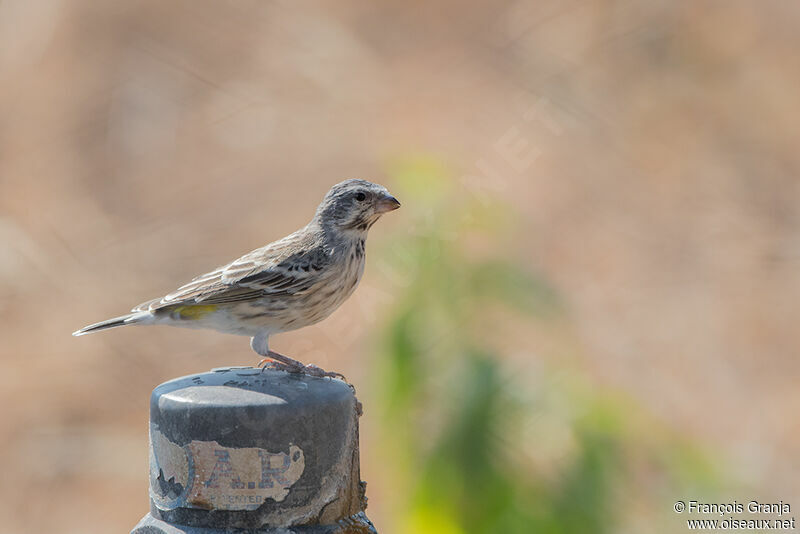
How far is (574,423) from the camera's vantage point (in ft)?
21.2

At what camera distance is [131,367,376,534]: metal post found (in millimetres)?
3014

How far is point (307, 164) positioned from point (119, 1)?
3827mm

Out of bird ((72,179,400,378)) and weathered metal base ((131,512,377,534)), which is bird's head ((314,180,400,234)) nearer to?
bird ((72,179,400,378))

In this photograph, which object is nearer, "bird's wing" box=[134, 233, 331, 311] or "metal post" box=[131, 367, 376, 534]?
"metal post" box=[131, 367, 376, 534]

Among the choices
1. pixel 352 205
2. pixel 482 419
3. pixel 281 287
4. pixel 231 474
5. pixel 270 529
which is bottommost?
pixel 270 529

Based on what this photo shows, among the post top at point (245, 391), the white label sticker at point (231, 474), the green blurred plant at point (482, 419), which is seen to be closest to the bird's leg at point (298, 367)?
the post top at point (245, 391)

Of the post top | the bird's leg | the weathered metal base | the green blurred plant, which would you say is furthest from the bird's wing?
the green blurred plant

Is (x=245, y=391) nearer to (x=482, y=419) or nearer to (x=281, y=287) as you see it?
(x=281, y=287)

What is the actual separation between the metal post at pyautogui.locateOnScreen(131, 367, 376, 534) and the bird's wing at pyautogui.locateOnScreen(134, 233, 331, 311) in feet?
3.87

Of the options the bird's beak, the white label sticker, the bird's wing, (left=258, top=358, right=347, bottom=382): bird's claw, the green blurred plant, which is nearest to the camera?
the white label sticker

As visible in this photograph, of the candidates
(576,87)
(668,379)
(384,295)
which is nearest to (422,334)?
(384,295)

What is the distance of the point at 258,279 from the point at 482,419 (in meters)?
2.36

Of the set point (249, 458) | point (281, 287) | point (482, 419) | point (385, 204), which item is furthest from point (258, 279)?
point (482, 419)

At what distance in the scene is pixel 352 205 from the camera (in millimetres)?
4520
